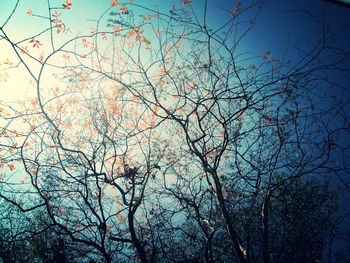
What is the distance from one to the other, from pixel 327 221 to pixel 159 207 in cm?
1070

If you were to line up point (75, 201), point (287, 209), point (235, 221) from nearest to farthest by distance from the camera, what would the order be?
point (75, 201), point (235, 221), point (287, 209)

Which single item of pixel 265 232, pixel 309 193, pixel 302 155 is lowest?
pixel 265 232

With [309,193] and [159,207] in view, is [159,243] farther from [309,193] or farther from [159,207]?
[309,193]

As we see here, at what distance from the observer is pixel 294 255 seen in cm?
1366

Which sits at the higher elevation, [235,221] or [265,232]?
[235,221]

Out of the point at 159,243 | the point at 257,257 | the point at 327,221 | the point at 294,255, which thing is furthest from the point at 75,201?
the point at 327,221

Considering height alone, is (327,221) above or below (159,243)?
above

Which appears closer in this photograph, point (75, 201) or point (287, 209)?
point (75, 201)

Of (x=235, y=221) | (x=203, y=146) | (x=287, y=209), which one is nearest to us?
(x=203, y=146)

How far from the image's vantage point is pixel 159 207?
10.7 metres

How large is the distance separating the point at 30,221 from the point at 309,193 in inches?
Answer: 635

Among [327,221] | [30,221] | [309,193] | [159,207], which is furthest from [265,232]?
[30,221]

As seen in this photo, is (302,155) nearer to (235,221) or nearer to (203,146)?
(203,146)

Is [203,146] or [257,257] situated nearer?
[203,146]
